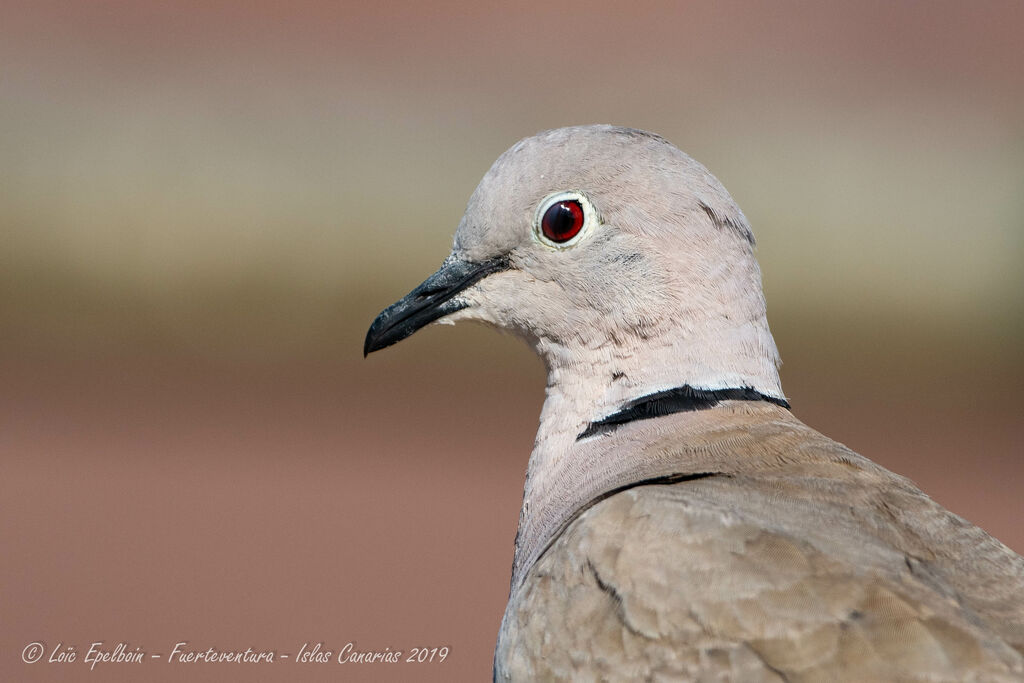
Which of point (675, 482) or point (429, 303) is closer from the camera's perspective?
point (675, 482)

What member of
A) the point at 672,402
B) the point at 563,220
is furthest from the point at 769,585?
the point at 563,220

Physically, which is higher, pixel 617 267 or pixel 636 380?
pixel 617 267

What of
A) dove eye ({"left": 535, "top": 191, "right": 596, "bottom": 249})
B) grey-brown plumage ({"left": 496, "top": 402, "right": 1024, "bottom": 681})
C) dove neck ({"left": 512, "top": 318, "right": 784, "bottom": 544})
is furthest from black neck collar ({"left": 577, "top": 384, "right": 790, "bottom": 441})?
dove eye ({"left": 535, "top": 191, "right": 596, "bottom": 249})

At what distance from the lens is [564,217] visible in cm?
275

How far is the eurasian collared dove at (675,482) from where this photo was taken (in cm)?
195

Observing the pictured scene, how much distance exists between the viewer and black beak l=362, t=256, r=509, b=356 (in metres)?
2.88

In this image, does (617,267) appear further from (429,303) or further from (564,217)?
(429,303)

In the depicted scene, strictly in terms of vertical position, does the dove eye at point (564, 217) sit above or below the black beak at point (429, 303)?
above

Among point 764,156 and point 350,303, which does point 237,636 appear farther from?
point 764,156

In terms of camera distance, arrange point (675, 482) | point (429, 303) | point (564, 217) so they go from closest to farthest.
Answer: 1. point (675, 482)
2. point (564, 217)
3. point (429, 303)

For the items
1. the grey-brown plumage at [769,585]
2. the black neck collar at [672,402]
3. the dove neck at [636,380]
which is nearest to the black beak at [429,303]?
the dove neck at [636,380]

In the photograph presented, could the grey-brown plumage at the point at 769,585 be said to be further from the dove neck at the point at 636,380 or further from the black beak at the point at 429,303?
the black beak at the point at 429,303

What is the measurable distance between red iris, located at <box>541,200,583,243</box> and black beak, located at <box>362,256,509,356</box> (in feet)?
0.56

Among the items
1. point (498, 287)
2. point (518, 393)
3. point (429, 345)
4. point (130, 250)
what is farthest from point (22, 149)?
point (498, 287)
